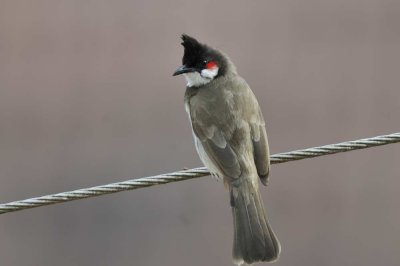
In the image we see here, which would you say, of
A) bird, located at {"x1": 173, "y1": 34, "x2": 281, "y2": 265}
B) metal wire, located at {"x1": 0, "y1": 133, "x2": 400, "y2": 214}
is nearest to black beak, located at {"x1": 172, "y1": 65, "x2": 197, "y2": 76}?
bird, located at {"x1": 173, "y1": 34, "x2": 281, "y2": 265}

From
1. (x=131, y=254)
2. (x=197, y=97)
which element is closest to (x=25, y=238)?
(x=131, y=254)

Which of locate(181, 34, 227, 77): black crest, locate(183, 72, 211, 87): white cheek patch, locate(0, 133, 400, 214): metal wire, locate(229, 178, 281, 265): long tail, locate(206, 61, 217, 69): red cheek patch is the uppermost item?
locate(181, 34, 227, 77): black crest

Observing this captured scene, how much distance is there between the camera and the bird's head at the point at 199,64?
18.1 ft

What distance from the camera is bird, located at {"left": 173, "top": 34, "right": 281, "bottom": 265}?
16.0ft

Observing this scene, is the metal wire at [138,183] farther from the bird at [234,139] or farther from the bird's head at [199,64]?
the bird's head at [199,64]

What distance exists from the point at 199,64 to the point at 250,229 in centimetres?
115

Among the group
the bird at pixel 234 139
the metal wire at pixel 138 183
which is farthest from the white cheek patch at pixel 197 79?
the metal wire at pixel 138 183

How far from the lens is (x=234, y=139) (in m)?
5.13

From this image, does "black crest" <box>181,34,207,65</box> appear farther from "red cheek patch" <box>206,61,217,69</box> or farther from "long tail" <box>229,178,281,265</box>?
"long tail" <box>229,178,281,265</box>

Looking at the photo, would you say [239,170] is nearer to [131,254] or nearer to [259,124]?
[259,124]

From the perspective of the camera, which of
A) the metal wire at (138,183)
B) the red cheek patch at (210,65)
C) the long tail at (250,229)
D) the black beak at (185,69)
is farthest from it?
the red cheek patch at (210,65)

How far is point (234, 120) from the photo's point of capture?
5.21 metres

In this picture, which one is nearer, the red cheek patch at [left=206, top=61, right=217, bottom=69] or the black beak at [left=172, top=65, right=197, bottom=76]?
the black beak at [left=172, top=65, right=197, bottom=76]

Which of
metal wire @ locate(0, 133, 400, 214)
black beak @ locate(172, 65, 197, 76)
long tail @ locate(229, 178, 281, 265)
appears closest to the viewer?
metal wire @ locate(0, 133, 400, 214)
